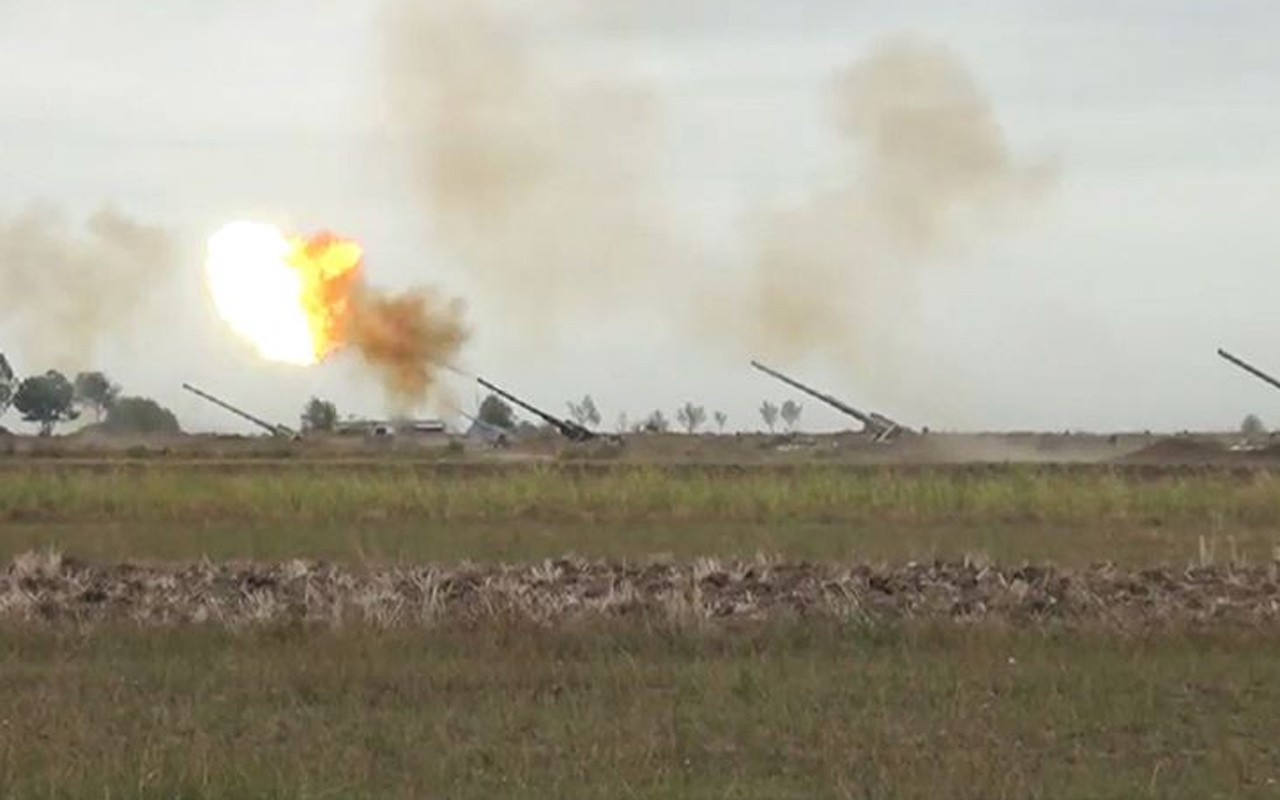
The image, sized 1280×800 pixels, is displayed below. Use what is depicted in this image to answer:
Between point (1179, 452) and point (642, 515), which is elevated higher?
point (1179, 452)

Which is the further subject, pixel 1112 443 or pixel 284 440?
pixel 284 440

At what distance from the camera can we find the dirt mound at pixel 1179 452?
72.9 m

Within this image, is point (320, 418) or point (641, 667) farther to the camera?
point (320, 418)

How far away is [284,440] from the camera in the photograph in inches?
3821

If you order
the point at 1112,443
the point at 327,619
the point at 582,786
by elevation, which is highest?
the point at 1112,443

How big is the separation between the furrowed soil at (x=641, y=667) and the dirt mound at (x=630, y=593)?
3.0 inches

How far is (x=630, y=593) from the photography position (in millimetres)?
21234

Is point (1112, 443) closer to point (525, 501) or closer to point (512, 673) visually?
point (525, 501)

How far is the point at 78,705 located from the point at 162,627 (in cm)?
462

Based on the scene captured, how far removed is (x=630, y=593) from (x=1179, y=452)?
5983 cm

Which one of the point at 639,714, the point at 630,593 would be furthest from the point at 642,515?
the point at 639,714

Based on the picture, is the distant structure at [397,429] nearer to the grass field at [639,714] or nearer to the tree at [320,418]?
the tree at [320,418]

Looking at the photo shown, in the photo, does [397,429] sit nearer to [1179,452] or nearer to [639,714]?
[1179,452]

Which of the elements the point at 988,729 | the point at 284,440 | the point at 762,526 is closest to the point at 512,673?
the point at 988,729
